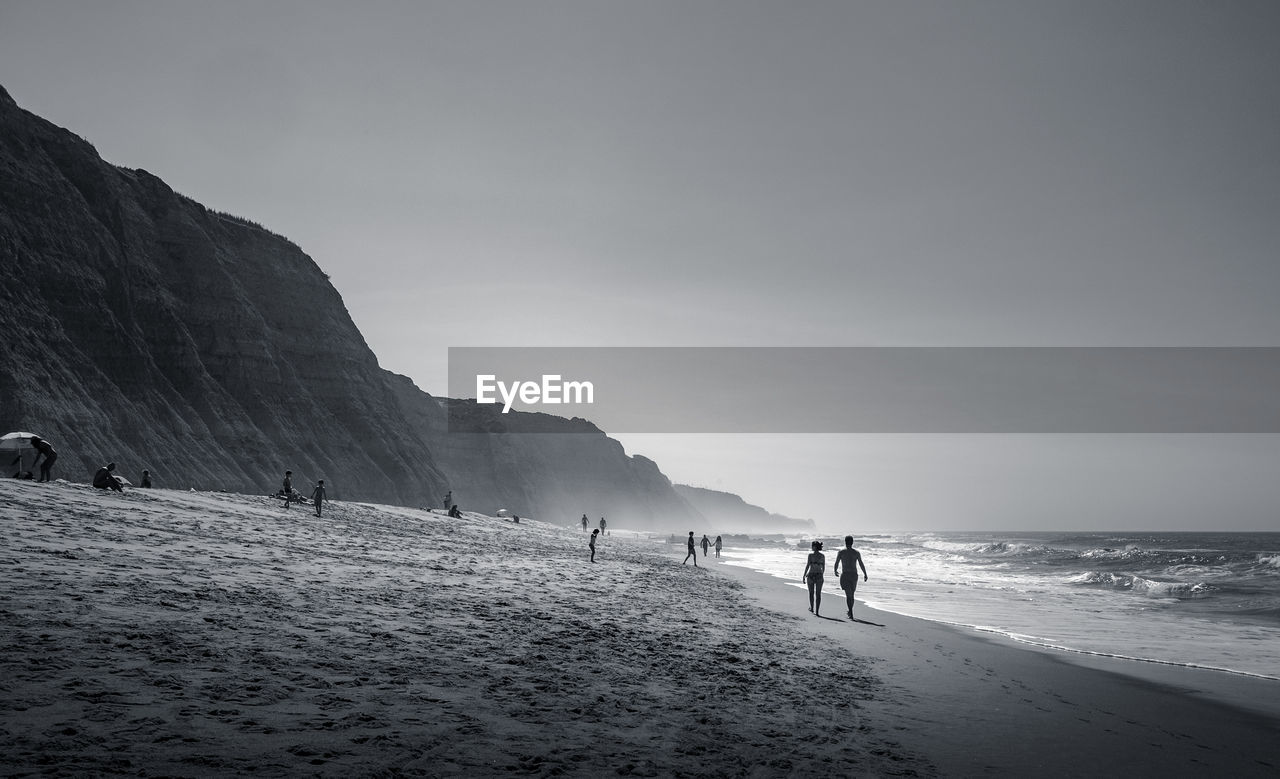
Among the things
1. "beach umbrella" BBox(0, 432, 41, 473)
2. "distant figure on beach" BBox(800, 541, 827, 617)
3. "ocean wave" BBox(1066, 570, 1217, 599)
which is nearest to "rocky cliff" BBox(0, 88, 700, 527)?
"beach umbrella" BBox(0, 432, 41, 473)

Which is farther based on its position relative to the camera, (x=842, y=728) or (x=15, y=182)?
(x=15, y=182)

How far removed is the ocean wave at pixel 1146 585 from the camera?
93.6 feet

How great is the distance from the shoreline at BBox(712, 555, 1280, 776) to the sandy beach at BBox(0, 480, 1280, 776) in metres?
0.05

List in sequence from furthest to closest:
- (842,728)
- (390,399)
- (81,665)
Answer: (390,399)
(842,728)
(81,665)

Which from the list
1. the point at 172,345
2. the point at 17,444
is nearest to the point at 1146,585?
the point at 17,444

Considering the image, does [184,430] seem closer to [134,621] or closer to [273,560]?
[273,560]

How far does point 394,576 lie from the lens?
13969mm

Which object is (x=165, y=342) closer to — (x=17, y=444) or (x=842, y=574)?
(x=17, y=444)

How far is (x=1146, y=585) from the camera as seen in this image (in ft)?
102

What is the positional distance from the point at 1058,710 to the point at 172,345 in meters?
53.0

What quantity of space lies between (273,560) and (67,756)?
Result: 10.2 metres

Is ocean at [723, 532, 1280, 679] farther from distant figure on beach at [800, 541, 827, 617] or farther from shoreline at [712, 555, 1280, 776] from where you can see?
shoreline at [712, 555, 1280, 776]

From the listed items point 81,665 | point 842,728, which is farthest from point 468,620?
point 842,728

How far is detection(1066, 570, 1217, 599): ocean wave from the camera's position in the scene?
2853 cm
